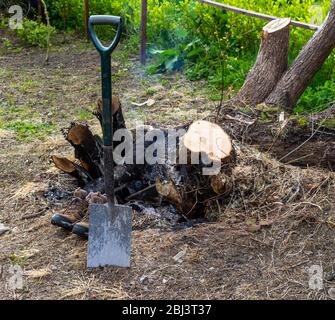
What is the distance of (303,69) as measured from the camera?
205 inches

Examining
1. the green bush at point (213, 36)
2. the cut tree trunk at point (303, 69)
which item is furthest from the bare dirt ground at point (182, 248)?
the green bush at point (213, 36)

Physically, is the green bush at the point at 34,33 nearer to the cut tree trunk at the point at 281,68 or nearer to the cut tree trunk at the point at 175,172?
the cut tree trunk at the point at 281,68

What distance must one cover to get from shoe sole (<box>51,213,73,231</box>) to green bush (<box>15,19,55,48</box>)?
516 cm

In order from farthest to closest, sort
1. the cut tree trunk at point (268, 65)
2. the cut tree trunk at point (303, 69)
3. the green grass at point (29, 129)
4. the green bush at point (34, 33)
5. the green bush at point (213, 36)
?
the green bush at point (34, 33), the green bush at point (213, 36), the green grass at point (29, 129), the cut tree trunk at point (268, 65), the cut tree trunk at point (303, 69)

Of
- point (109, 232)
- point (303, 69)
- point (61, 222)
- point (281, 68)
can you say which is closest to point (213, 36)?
point (281, 68)

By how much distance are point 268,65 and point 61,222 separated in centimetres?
250

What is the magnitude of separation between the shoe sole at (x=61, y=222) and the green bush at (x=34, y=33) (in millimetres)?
5157

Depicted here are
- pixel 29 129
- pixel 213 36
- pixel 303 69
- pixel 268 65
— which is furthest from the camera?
pixel 213 36

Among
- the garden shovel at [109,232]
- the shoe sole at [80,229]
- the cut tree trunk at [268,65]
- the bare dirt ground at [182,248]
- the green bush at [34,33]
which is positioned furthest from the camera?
the green bush at [34,33]

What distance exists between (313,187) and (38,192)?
1.92 m

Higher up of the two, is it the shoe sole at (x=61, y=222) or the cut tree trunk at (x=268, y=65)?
the cut tree trunk at (x=268, y=65)

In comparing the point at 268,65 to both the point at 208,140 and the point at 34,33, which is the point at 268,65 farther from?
the point at 34,33

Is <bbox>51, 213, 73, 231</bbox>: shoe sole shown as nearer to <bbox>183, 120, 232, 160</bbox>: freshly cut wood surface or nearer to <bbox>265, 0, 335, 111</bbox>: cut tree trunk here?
<bbox>183, 120, 232, 160</bbox>: freshly cut wood surface

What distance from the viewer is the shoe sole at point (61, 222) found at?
12.4 ft
